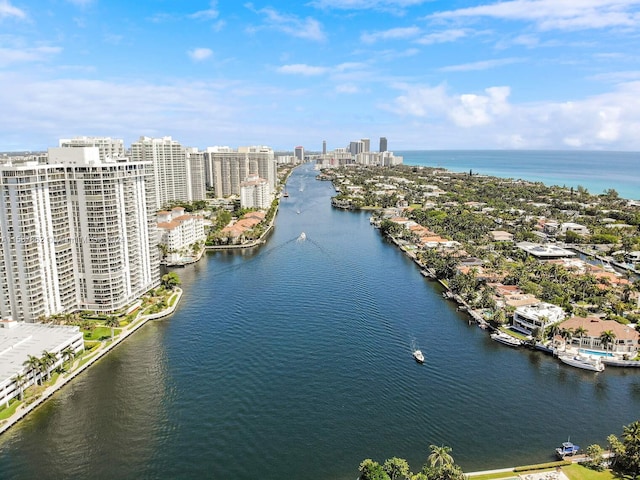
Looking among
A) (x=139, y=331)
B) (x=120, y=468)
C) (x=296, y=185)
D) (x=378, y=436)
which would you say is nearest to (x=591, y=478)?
(x=378, y=436)

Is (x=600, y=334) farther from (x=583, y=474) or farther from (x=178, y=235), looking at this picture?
(x=178, y=235)

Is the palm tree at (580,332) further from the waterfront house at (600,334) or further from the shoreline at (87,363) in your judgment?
the shoreline at (87,363)

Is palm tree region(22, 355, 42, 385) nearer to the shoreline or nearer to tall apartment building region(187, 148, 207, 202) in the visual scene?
the shoreline

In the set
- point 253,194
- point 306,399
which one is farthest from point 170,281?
point 253,194

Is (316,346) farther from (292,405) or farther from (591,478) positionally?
(591,478)

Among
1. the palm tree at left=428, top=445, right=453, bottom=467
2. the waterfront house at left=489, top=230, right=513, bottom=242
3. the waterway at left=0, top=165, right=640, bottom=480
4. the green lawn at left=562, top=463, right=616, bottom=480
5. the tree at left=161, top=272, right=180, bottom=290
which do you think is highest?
the waterfront house at left=489, top=230, right=513, bottom=242

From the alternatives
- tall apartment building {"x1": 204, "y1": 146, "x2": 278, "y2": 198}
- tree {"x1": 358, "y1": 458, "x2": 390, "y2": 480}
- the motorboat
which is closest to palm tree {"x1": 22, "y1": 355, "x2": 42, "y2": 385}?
tree {"x1": 358, "y1": 458, "x2": 390, "y2": 480}
